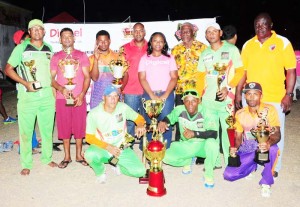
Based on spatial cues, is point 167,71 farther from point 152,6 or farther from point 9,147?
point 152,6

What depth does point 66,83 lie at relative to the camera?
4.59 metres

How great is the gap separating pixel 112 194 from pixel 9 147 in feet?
9.00

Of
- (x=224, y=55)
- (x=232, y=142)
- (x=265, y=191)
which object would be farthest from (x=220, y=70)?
(x=265, y=191)

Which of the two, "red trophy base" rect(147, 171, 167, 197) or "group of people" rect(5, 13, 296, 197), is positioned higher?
"group of people" rect(5, 13, 296, 197)

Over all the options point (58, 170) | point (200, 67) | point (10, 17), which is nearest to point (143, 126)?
point (200, 67)

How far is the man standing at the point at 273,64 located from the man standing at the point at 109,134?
5.41ft

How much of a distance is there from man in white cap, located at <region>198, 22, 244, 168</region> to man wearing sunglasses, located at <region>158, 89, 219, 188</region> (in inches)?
6.7

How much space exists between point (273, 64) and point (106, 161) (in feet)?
8.04

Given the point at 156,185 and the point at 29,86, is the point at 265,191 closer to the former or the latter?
the point at 156,185

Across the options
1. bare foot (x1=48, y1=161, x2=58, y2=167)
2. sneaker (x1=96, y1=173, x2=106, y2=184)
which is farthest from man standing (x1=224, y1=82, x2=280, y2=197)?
bare foot (x1=48, y1=161, x2=58, y2=167)

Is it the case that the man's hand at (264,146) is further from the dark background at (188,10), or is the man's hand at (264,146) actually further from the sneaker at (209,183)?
the dark background at (188,10)

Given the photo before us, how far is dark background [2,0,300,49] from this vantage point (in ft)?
94.5

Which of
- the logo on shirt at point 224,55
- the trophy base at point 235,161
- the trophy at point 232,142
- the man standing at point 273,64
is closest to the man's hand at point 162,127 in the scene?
the trophy at point 232,142

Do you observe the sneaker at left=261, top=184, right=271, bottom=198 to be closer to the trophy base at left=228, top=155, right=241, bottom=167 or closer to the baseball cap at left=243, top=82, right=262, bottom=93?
the trophy base at left=228, top=155, right=241, bottom=167
